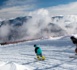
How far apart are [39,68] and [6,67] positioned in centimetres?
261

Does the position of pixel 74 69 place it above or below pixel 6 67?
below

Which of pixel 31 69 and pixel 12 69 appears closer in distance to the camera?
pixel 12 69

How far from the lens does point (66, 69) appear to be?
14.1m

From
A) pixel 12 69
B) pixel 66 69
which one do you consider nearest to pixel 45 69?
pixel 66 69

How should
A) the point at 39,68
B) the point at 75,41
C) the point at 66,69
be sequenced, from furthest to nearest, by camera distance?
the point at 75,41 → the point at 39,68 → the point at 66,69

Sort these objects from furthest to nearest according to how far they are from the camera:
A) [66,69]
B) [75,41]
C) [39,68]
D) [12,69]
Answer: [75,41] → [39,68] → [66,69] → [12,69]

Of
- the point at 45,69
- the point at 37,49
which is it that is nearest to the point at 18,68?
the point at 45,69

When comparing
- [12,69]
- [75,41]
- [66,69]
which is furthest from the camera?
[75,41]

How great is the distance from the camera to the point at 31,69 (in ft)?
48.2

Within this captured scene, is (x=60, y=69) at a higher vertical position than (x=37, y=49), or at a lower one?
lower

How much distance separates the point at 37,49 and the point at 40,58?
882mm

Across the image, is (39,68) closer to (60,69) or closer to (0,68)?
(60,69)

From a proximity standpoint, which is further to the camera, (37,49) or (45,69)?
(37,49)

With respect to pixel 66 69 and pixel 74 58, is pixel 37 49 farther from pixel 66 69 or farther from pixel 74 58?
pixel 66 69
